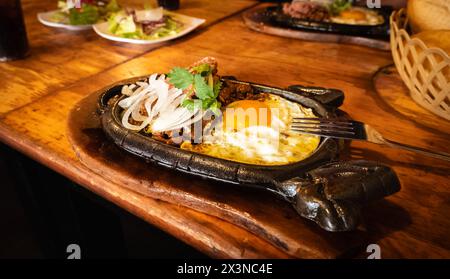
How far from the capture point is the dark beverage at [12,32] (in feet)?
7.99

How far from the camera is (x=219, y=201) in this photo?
1.21m

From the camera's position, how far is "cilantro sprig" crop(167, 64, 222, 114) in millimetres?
1482

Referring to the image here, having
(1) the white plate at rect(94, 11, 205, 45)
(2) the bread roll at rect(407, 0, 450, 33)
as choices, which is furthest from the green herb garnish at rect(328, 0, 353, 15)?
(1) the white plate at rect(94, 11, 205, 45)

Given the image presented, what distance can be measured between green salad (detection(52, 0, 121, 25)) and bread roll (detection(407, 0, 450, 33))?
2510 mm

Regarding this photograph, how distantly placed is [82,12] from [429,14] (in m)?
2.70

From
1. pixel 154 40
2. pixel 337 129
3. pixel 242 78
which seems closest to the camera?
pixel 337 129

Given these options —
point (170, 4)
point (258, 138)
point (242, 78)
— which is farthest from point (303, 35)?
point (258, 138)

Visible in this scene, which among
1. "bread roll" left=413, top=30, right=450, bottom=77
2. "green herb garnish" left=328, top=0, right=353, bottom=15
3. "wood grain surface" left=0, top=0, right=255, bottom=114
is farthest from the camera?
"green herb garnish" left=328, top=0, right=353, bottom=15

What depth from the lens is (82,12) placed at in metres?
3.21

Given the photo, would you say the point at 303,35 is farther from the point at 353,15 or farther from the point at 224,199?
the point at 224,199

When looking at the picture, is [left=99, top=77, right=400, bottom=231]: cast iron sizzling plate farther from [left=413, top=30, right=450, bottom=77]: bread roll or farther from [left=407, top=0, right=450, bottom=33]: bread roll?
[left=407, top=0, right=450, bottom=33]: bread roll

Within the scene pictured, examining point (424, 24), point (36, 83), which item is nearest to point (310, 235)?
point (424, 24)
